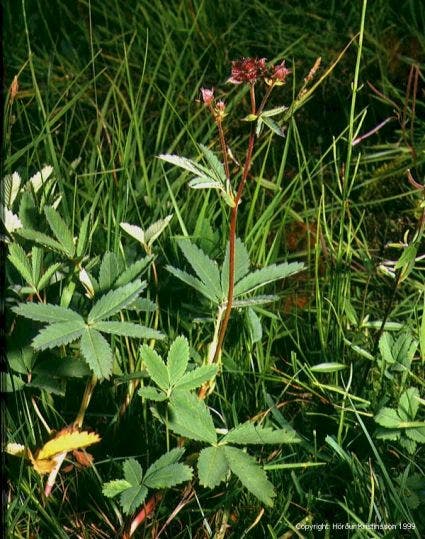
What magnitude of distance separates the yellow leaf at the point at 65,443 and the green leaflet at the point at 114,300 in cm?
17

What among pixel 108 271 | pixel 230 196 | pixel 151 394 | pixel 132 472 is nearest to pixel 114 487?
pixel 132 472

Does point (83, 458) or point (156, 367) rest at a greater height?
point (156, 367)

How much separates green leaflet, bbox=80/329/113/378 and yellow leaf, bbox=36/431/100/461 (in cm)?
10

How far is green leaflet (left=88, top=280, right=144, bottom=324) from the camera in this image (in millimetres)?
1297

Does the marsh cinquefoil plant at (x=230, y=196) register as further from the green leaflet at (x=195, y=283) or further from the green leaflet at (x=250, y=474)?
the green leaflet at (x=250, y=474)

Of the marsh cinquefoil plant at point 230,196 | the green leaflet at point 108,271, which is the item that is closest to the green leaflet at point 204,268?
the marsh cinquefoil plant at point 230,196

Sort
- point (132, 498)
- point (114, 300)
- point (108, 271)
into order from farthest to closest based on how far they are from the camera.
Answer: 1. point (108, 271)
2. point (114, 300)
3. point (132, 498)

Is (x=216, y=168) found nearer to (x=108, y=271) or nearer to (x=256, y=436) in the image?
(x=108, y=271)

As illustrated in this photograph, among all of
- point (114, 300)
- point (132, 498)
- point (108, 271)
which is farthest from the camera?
point (108, 271)

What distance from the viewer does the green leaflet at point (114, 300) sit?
130 cm

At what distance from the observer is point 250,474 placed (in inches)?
47.9

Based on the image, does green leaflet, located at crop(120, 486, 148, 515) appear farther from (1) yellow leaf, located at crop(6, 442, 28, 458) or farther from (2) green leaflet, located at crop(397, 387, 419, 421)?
(2) green leaflet, located at crop(397, 387, 419, 421)

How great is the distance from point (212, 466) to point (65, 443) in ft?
0.75

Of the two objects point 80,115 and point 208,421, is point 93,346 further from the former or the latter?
point 80,115
